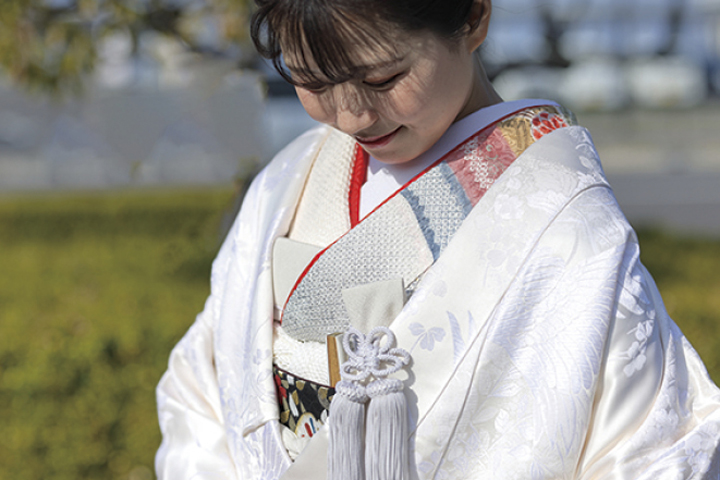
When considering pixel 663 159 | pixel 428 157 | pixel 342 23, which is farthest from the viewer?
pixel 663 159

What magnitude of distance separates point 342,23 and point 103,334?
8.31 feet

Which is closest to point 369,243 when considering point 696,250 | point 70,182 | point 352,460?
point 352,460

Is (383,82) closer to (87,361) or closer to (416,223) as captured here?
(416,223)

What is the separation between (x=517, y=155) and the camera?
967 mm

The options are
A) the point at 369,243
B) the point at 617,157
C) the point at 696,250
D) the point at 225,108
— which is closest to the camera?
the point at 369,243

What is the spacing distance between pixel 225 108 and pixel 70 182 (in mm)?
8678

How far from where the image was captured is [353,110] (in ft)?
2.94

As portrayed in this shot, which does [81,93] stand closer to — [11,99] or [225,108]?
[225,108]

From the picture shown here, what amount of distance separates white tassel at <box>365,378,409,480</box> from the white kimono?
3 centimetres

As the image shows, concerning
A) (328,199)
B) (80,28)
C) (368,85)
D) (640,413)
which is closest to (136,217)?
(80,28)

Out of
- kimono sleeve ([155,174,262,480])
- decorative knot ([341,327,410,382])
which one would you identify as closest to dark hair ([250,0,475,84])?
decorative knot ([341,327,410,382])

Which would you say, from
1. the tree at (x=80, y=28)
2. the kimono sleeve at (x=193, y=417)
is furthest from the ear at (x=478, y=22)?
the tree at (x=80, y=28)

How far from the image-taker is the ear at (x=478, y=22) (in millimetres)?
907

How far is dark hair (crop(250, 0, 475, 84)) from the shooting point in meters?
0.81
